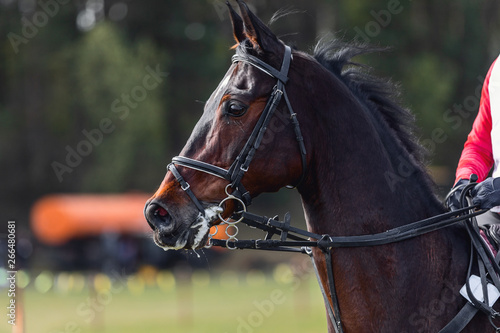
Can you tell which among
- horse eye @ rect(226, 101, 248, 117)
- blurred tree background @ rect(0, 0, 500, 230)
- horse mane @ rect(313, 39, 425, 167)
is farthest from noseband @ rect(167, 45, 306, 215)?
blurred tree background @ rect(0, 0, 500, 230)

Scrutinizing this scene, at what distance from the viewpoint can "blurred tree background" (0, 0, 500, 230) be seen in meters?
33.1

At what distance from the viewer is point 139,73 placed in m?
32.7

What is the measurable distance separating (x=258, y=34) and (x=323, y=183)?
2.81 ft

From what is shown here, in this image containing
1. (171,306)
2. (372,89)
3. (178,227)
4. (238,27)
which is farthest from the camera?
(171,306)

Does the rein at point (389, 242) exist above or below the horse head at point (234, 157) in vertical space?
below

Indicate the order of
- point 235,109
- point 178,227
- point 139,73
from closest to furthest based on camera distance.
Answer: point 178,227
point 235,109
point 139,73

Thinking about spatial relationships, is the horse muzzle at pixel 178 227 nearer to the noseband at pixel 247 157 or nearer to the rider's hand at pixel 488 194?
the noseband at pixel 247 157

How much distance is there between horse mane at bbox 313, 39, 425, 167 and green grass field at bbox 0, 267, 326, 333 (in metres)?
7.20

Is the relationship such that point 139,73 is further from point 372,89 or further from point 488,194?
point 488,194

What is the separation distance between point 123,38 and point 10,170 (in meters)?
9.22

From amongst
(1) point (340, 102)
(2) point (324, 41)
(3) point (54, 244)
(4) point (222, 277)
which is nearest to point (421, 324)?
(1) point (340, 102)

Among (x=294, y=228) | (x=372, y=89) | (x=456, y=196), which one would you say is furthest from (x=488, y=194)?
(x=294, y=228)

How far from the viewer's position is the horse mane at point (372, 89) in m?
3.75

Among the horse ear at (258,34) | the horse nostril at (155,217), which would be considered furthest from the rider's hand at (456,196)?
the horse nostril at (155,217)
